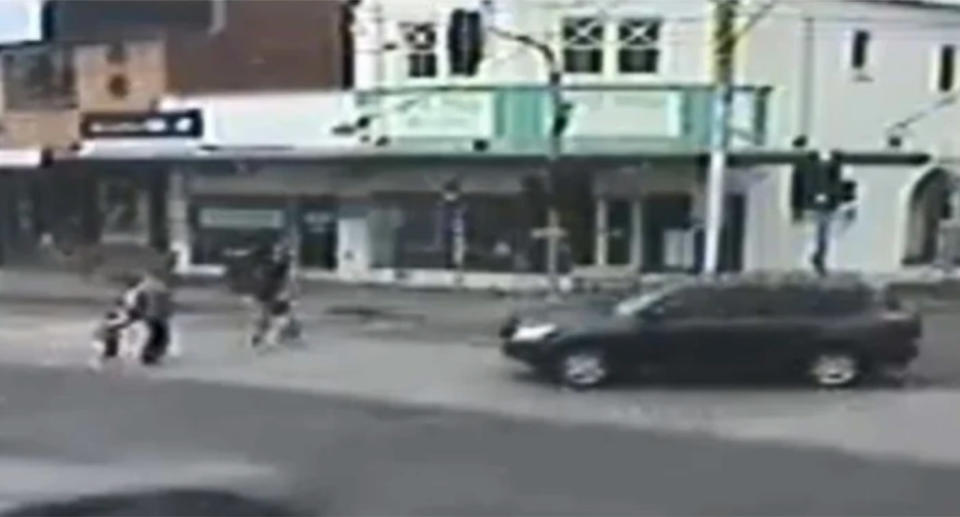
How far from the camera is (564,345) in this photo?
18922 millimetres

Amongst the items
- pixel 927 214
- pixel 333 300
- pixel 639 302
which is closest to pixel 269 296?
pixel 639 302

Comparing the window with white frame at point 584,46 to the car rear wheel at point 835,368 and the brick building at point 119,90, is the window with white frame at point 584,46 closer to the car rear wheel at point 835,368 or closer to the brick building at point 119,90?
the brick building at point 119,90

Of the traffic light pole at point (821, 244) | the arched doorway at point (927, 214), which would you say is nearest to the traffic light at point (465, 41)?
the traffic light pole at point (821, 244)

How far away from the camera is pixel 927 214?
33.2 meters

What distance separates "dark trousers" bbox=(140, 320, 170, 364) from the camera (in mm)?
20812

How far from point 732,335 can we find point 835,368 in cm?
135

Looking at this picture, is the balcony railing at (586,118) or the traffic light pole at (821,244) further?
the traffic light pole at (821,244)

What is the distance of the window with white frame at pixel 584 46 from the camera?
30.4 metres

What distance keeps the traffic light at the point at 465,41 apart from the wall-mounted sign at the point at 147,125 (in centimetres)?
674

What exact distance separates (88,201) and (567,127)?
46.5ft

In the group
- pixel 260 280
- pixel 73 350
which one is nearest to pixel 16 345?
pixel 73 350

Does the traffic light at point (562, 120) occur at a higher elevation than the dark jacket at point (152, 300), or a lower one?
higher

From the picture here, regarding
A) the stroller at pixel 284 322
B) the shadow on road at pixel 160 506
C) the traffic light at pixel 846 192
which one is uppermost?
the traffic light at pixel 846 192

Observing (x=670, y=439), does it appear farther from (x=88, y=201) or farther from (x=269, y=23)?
(x=88, y=201)
